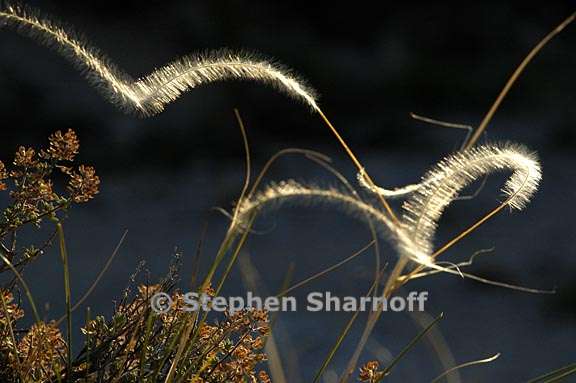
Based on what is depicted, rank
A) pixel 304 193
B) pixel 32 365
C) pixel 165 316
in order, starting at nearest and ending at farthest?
pixel 304 193, pixel 32 365, pixel 165 316

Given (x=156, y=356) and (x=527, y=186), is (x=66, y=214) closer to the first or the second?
(x=156, y=356)

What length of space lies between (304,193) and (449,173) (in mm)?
165

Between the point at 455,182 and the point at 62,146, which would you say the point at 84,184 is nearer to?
the point at 62,146

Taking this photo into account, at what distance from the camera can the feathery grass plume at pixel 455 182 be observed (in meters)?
0.91

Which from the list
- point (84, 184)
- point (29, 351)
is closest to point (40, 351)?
point (29, 351)

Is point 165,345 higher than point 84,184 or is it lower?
lower

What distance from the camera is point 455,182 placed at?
95cm

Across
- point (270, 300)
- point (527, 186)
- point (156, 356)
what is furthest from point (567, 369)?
point (156, 356)

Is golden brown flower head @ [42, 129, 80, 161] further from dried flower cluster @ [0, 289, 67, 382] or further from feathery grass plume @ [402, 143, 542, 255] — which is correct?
feathery grass plume @ [402, 143, 542, 255]

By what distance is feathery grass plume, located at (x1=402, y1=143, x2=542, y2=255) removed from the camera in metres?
0.91

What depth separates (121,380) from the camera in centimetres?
101

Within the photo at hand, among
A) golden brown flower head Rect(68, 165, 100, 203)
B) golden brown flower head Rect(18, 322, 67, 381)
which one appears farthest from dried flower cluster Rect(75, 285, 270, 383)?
golden brown flower head Rect(68, 165, 100, 203)

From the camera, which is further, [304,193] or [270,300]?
[270,300]

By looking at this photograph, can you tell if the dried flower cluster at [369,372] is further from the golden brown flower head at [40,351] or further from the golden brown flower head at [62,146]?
the golden brown flower head at [62,146]
